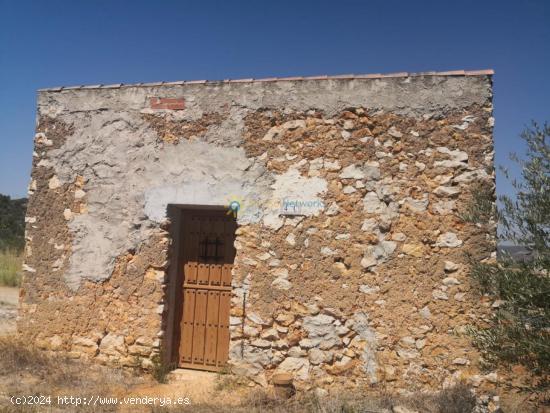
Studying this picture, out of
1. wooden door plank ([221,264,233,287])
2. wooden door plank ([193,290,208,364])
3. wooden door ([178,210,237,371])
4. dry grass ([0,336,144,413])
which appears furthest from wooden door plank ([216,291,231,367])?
dry grass ([0,336,144,413])

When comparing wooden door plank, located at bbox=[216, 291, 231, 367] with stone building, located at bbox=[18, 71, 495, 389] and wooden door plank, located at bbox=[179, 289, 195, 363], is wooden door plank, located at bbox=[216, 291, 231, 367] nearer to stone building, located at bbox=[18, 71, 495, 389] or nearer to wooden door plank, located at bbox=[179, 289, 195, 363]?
stone building, located at bbox=[18, 71, 495, 389]

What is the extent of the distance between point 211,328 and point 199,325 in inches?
6.5

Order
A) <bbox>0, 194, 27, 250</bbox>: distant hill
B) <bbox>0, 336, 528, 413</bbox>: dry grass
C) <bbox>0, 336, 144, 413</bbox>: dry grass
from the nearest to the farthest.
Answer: <bbox>0, 336, 528, 413</bbox>: dry grass → <bbox>0, 336, 144, 413</bbox>: dry grass → <bbox>0, 194, 27, 250</bbox>: distant hill

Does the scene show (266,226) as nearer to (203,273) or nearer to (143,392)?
(203,273)

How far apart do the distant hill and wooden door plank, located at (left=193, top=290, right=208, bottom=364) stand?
14.0 m

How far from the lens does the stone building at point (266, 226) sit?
4766 millimetres

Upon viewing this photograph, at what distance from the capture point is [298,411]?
432 cm

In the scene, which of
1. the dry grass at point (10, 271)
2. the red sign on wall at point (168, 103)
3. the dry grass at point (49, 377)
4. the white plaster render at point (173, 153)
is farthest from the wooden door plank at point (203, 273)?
the dry grass at point (10, 271)

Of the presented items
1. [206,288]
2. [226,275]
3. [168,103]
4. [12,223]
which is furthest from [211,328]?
[12,223]

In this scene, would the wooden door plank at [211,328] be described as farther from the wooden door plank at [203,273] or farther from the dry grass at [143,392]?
the dry grass at [143,392]

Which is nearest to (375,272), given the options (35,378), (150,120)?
(150,120)

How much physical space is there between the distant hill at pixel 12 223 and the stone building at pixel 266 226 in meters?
13.1

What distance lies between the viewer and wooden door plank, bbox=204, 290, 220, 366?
5.54 metres

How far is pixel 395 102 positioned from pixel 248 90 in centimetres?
173
